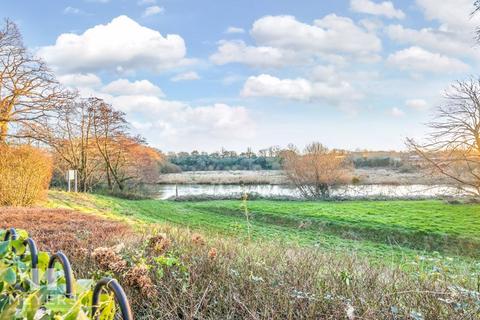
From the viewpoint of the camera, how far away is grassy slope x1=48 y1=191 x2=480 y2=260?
52.6 ft

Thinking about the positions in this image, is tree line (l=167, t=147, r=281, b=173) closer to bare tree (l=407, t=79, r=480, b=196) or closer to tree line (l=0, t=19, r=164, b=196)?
tree line (l=0, t=19, r=164, b=196)

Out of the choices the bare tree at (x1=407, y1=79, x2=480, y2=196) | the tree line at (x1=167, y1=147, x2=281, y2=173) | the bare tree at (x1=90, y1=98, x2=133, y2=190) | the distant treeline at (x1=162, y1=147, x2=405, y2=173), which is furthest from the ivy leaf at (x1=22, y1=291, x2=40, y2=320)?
the tree line at (x1=167, y1=147, x2=281, y2=173)

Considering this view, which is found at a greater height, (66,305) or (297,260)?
(66,305)

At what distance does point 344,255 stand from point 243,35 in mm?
11928

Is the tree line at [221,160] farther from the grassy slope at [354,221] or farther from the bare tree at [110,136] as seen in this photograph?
the grassy slope at [354,221]

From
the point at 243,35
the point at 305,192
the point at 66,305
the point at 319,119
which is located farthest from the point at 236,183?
the point at 66,305

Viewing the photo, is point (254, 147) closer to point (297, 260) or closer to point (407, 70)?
point (407, 70)

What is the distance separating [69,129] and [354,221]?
784 inches

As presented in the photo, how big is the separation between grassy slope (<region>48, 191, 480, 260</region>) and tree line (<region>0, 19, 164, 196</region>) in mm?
3706

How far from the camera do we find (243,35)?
48.2ft

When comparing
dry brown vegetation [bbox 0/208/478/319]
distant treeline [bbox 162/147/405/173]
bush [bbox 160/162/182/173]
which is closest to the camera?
dry brown vegetation [bbox 0/208/478/319]

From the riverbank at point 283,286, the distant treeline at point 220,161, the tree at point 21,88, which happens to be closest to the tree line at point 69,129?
the tree at point 21,88

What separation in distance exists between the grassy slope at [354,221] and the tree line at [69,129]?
3706mm

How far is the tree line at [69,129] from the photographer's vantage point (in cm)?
2002
